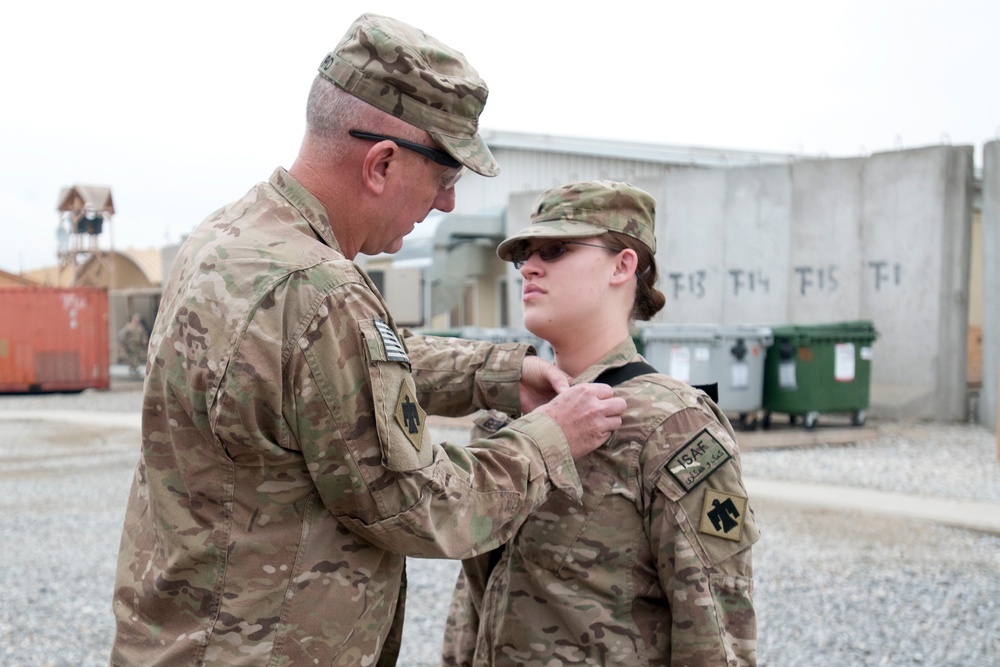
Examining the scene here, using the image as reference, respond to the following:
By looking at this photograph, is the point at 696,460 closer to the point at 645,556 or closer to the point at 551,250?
the point at 645,556

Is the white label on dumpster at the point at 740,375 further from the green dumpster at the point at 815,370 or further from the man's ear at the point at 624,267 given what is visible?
the man's ear at the point at 624,267

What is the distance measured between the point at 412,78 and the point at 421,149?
0.45 ft

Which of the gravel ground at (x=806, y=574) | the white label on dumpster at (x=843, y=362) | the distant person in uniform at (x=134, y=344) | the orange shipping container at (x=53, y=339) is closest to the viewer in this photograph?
the gravel ground at (x=806, y=574)

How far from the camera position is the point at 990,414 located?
11.6 metres

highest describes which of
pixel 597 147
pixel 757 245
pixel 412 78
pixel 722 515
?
pixel 597 147

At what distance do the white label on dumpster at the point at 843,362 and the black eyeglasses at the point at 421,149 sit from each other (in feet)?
31.3

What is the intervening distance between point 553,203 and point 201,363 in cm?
99

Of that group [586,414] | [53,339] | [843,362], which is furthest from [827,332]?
[53,339]

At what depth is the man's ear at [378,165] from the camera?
5.84 feet

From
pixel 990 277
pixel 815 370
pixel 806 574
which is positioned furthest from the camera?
pixel 990 277

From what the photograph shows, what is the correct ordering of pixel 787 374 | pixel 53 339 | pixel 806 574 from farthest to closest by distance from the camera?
1. pixel 53 339
2. pixel 787 374
3. pixel 806 574

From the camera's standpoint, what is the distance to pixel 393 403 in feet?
5.30

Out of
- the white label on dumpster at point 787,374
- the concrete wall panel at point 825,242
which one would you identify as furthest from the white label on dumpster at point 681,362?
the concrete wall panel at point 825,242

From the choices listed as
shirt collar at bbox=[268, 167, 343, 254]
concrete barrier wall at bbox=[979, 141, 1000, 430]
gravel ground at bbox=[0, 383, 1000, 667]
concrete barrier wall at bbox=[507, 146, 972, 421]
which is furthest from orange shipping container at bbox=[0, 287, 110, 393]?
shirt collar at bbox=[268, 167, 343, 254]
